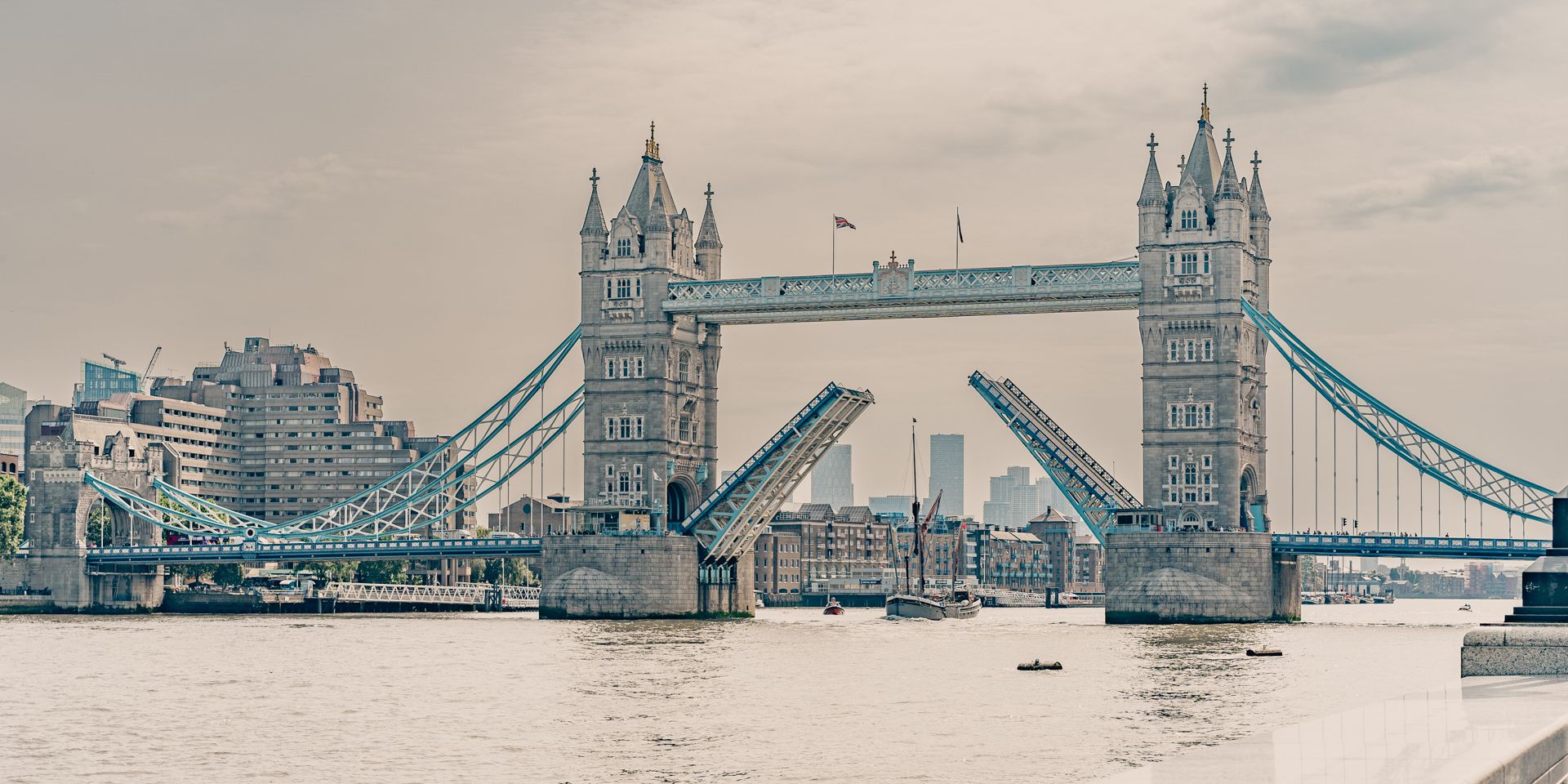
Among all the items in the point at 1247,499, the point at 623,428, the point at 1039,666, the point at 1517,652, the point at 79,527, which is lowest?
the point at 1039,666

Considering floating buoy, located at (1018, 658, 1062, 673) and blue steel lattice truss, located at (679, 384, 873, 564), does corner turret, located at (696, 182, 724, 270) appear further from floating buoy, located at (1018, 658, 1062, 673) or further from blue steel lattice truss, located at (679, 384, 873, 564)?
floating buoy, located at (1018, 658, 1062, 673)

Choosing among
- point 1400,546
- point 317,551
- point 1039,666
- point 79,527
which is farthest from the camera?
point 79,527

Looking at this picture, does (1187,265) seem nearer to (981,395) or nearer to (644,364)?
(981,395)

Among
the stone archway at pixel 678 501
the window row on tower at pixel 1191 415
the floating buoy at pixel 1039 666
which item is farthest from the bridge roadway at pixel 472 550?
the floating buoy at pixel 1039 666

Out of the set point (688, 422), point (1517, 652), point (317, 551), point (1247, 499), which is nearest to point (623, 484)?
point (688, 422)

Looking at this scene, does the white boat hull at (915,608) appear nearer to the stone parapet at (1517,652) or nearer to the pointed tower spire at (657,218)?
the pointed tower spire at (657,218)

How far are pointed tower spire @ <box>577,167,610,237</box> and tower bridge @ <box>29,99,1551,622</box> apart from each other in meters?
0.09

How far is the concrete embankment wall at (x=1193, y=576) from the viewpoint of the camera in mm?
90188

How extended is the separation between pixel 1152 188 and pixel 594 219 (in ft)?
90.2

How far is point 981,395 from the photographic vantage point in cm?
9156

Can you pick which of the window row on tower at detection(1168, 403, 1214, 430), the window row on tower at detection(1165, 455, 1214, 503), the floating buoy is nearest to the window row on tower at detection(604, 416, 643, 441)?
the window row on tower at detection(1165, 455, 1214, 503)

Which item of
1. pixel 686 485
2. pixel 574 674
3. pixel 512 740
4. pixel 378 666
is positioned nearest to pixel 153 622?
pixel 686 485

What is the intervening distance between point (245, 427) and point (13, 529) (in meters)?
68.7

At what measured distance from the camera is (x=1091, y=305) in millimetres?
96500
